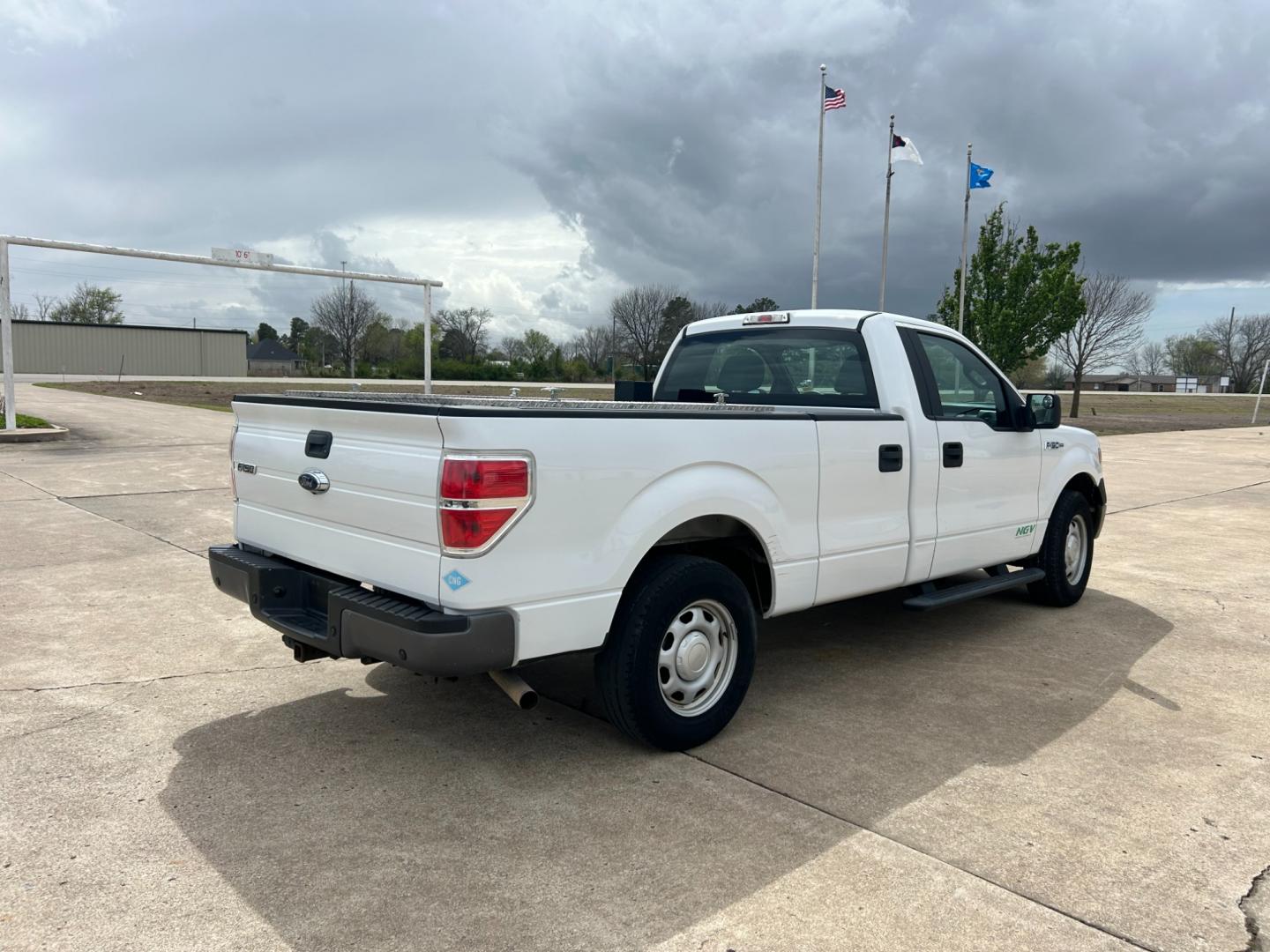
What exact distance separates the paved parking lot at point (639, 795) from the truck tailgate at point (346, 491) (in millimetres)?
856

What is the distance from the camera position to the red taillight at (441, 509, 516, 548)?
121 inches

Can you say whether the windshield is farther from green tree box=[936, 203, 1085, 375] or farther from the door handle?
green tree box=[936, 203, 1085, 375]

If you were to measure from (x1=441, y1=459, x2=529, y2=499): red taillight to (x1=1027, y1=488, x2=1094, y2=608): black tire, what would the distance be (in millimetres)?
4366

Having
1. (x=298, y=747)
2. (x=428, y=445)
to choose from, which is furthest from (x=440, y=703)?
(x=428, y=445)

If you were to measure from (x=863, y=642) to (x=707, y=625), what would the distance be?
2.04 meters

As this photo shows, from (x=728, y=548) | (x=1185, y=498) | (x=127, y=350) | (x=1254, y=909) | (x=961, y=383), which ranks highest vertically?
(x=127, y=350)

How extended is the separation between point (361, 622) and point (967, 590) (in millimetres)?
3364

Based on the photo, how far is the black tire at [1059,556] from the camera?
6.22 meters

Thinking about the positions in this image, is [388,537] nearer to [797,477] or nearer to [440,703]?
[440,703]

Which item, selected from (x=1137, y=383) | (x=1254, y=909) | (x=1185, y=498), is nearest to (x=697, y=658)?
(x=1254, y=909)

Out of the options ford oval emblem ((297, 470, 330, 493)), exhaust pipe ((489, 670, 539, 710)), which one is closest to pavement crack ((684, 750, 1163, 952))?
exhaust pipe ((489, 670, 539, 710))

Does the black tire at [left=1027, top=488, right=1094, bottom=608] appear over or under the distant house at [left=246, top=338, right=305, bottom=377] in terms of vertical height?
Result: under

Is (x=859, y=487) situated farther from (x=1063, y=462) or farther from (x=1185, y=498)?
(x=1185, y=498)

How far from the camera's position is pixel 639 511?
350 cm
